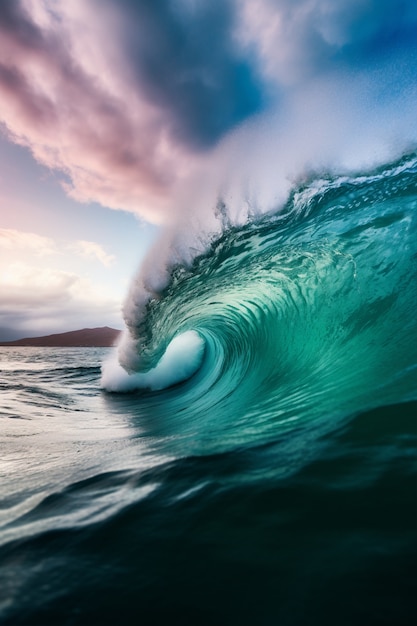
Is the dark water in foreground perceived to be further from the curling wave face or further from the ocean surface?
the curling wave face

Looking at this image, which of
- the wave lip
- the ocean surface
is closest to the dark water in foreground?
the ocean surface

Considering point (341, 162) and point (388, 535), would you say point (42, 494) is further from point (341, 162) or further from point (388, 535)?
point (341, 162)

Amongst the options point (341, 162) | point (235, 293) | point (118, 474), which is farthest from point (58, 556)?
point (235, 293)

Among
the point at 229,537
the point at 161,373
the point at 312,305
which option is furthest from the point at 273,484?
the point at 161,373

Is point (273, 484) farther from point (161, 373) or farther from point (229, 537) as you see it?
point (161, 373)

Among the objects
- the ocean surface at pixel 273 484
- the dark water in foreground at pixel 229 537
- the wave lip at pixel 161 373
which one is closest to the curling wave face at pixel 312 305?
the ocean surface at pixel 273 484
